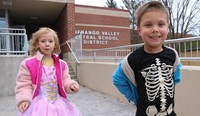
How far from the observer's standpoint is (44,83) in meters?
2.26

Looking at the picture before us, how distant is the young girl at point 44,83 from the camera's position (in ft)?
6.93

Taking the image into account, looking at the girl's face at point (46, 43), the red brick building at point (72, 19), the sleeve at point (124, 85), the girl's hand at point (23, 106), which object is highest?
the red brick building at point (72, 19)

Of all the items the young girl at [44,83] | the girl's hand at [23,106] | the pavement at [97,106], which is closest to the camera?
the girl's hand at [23,106]

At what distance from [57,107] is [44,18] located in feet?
43.7

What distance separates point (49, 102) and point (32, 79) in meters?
0.31

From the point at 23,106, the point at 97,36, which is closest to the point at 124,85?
the point at 23,106

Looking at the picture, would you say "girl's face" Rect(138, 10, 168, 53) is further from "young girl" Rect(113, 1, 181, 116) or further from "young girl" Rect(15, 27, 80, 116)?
"young girl" Rect(15, 27, 80, 116)

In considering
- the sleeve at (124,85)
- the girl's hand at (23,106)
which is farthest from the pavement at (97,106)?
the sleeve at (124,85)

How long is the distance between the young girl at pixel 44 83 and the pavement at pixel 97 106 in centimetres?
217

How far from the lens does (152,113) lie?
1.43 m

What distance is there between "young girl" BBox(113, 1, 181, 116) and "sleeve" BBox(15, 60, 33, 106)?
1071 mm

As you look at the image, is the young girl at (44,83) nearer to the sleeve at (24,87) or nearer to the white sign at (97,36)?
the sleeve at (24,87)

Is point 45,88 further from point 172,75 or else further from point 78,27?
point 78,27

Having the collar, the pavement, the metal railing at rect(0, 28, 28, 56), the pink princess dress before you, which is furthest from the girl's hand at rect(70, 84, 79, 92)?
the metal railing at rect(0, 28, 28, 56)
